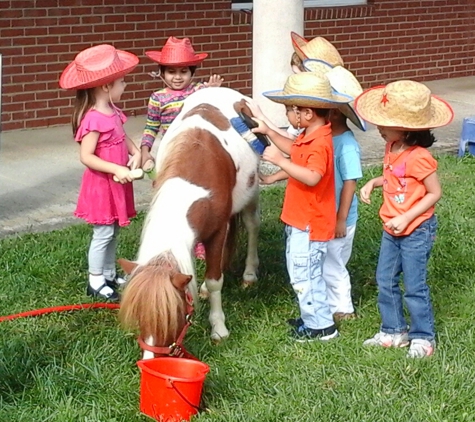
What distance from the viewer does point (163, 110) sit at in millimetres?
5953

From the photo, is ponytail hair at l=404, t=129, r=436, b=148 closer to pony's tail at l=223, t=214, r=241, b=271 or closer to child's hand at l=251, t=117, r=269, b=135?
child's hand at l=251, t=117, r=269, b=135

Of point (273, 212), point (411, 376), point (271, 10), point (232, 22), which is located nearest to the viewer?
point (411, 376)

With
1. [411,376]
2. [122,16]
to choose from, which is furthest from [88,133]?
[122,16]

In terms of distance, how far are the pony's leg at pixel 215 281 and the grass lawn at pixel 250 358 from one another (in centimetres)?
7

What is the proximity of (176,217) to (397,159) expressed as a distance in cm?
118

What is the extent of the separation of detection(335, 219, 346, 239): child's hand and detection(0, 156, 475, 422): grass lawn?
55cm

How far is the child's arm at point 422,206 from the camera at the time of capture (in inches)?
175

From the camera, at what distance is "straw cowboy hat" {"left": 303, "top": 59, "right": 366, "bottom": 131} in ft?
16.9

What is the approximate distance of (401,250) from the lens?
183 inches

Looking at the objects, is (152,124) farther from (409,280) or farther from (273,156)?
(409,280)

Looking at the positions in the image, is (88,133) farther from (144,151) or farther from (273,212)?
(273,212)

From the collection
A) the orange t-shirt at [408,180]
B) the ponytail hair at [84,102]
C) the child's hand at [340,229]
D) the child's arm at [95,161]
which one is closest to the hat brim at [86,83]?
the ponytail hair at [84,102]

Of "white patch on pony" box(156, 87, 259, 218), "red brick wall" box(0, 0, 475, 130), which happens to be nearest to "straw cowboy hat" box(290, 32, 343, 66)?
"white patch on pony" box(156, 87, 259, 218)

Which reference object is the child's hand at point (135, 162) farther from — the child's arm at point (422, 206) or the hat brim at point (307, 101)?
the child's arm at point (422, 206)
